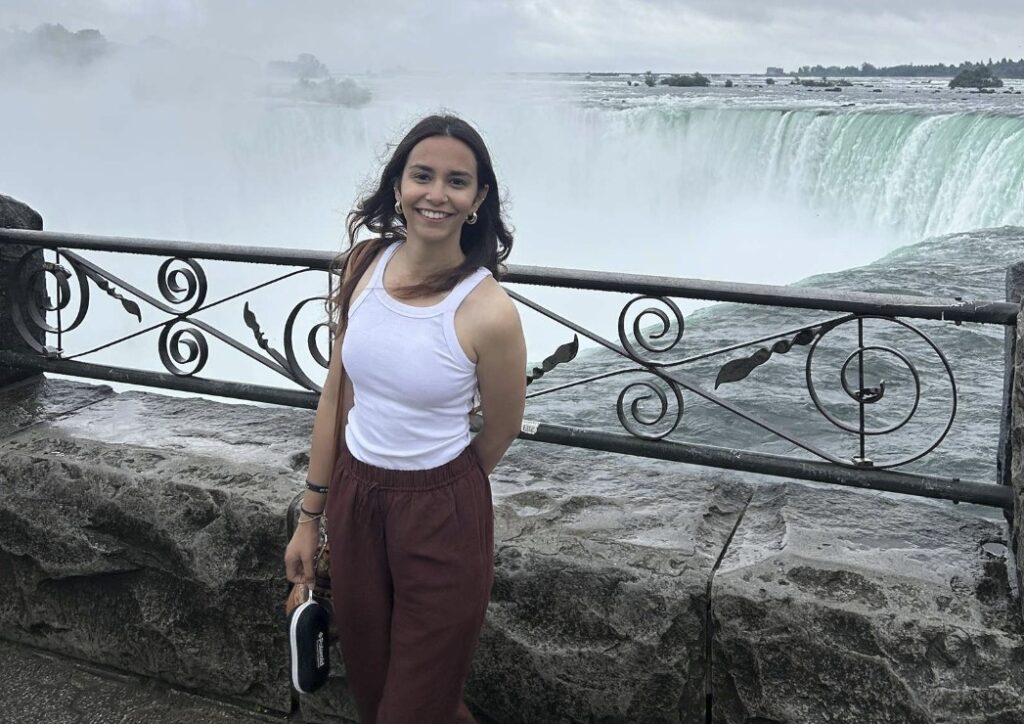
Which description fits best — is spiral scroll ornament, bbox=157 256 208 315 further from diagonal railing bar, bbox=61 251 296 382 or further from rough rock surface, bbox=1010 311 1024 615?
rough rock surface, bbox=1010 311 1024 615

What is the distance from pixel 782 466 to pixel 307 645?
1.24 meters

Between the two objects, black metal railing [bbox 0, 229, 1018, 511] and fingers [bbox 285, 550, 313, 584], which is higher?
black metal railing [bbox 0, 229, 1018, 511]

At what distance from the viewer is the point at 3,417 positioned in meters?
3.27

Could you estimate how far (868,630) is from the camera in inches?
83.0

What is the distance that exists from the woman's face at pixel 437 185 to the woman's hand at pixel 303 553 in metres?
0.66

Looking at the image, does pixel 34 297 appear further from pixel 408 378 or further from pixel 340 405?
pixel 408 378

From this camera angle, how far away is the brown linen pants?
1880mm

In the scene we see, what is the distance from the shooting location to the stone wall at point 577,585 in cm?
213

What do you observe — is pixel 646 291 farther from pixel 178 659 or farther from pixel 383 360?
pixel 178 659

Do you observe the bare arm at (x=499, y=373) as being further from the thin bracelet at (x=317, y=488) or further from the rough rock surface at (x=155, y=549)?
the rough rock surface at (x=155, y=549)

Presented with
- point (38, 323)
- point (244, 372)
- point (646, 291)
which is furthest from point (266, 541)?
point (244, 372)

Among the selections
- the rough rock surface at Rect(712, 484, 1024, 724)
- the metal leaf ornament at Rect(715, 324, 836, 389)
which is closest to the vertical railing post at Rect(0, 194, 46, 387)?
the metal leaf ornament at Rect(715, 324, 836, 389)

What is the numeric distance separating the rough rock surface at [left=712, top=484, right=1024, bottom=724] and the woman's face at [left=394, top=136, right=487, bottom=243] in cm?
100

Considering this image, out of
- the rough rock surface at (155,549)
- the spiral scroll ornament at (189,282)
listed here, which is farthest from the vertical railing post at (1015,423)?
the spiral scroll ornament at (189,282)
